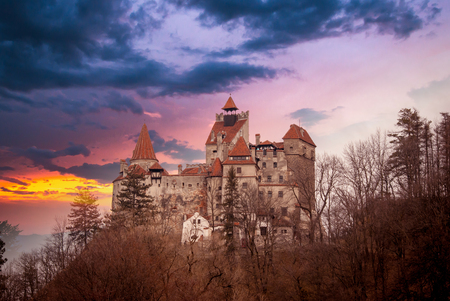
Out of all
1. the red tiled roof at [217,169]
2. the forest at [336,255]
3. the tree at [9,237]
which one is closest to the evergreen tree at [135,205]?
the forest at [336,255]

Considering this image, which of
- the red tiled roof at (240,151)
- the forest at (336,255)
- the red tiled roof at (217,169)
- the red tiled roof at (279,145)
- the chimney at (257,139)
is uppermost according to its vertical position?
the chimney at (257,139)

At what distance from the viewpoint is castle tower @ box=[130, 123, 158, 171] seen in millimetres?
73475

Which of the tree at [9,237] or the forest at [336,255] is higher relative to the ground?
the forest at [336,255]

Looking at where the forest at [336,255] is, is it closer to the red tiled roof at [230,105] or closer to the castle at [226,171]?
the castle at [226,171]

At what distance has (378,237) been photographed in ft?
111

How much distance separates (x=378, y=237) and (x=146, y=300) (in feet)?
67.7

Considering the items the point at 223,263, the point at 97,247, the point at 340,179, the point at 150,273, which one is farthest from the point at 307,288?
the point at 97,247

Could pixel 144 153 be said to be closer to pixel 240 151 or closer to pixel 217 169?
pixel 217 169

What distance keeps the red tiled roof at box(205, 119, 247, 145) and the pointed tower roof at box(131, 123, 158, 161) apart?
39.0ft

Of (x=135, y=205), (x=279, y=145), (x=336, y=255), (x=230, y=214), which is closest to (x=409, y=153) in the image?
(x=336, y=255)

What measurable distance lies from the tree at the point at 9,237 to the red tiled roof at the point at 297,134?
98513 mm

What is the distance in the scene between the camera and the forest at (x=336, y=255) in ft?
93.5

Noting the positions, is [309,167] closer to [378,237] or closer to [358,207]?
[358,207]

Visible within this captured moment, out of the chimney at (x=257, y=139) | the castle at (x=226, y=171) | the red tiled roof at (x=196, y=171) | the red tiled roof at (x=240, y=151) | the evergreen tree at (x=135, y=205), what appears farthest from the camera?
the chimney at (x=257, y=139)
